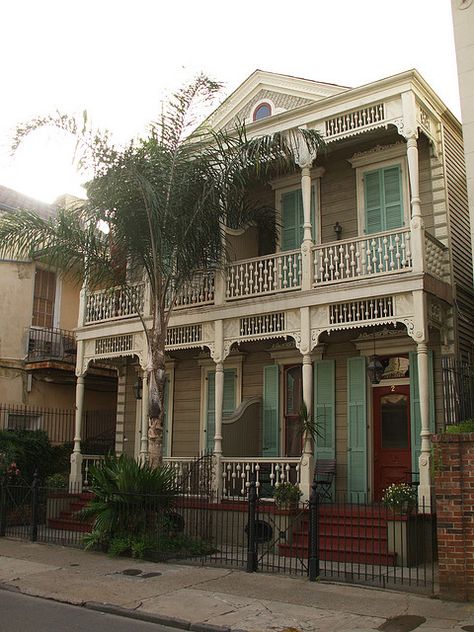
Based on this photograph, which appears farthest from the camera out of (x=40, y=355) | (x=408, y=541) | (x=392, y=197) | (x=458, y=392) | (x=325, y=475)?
(x=40, y=355)

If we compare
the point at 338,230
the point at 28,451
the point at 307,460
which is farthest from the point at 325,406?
the point at 28,451

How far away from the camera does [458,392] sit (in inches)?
392

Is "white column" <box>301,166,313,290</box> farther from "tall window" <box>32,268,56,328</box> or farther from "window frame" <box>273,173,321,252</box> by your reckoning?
"tall window" <box>32,268,56,328</box>

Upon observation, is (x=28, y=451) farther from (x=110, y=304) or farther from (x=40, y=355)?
(x=110, y=304)

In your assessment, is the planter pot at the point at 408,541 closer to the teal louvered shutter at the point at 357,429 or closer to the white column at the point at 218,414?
the teal louvered shutter at the point at 357,429

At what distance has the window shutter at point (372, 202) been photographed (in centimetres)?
1380

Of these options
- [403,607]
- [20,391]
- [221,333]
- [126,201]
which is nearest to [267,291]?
[221,333]

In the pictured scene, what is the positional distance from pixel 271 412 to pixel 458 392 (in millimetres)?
5421

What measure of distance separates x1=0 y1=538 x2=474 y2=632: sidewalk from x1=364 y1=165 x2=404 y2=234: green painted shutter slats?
7116 millimetres

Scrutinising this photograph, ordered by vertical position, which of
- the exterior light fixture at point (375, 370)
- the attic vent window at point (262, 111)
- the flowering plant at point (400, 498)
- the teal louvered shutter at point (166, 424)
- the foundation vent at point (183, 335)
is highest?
the attic vent window at point (262, 111)

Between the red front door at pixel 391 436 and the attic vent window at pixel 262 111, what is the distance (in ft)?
21.5

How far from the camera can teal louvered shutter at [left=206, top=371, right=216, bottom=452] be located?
51.5 ft

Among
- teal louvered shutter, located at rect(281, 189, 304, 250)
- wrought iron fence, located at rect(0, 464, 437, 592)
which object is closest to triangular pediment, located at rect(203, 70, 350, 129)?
teal louvered shutter, located at rect(281, 189, 304, 250)

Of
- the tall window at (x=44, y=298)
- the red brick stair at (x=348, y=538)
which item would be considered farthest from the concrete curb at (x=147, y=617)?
the tall window at (x=44, y=298)
